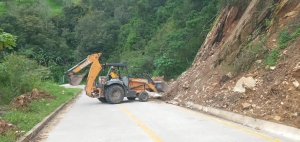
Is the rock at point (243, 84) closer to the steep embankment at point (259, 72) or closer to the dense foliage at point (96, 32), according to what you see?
the steep embankment at point (259, 72)

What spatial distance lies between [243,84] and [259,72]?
787 millimetres

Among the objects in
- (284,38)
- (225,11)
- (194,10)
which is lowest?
(284,38)

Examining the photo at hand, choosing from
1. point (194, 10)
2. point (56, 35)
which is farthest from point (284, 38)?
point (56, 35)

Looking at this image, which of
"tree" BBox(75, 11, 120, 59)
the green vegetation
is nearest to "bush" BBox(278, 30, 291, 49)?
the green vegetation

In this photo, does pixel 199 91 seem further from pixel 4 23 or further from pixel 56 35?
pixel 56 35

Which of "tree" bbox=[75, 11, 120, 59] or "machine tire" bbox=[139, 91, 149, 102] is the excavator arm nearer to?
"machine tire" bbox=[139, 91, 149, 102]

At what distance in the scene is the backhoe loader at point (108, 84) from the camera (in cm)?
2020

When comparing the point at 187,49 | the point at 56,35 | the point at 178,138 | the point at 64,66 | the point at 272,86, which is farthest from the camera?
the point at 56,35

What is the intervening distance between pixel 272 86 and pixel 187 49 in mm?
25999

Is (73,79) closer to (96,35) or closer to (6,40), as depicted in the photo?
(6,40)

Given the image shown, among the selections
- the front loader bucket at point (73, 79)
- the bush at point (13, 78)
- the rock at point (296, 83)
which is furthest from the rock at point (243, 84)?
the front loader bucket at point (73, 79)

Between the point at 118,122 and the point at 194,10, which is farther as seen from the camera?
the point at 194,10

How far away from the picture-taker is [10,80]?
1658 centimetres

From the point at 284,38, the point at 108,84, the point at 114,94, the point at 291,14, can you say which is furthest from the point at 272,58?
the point at 108,84
